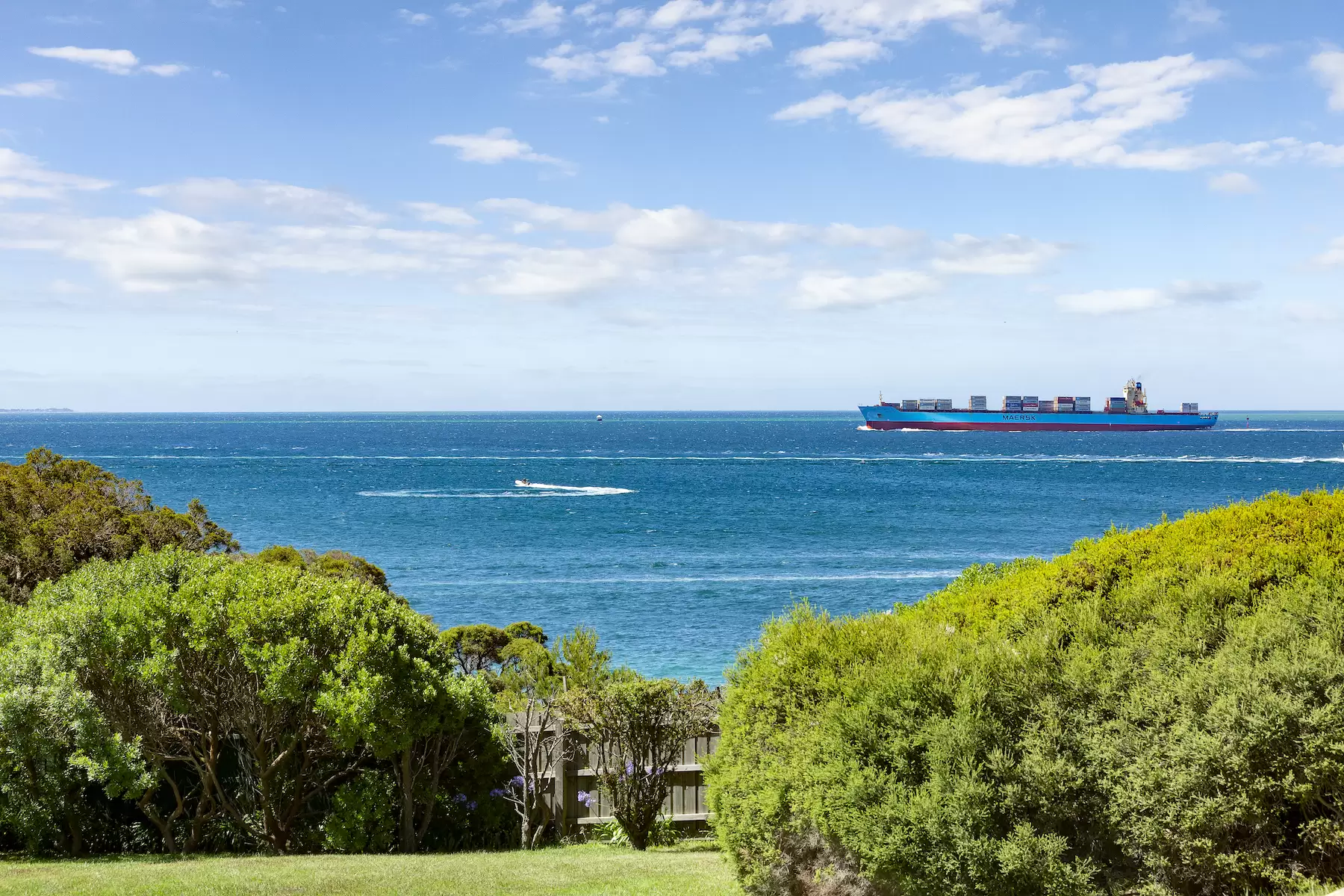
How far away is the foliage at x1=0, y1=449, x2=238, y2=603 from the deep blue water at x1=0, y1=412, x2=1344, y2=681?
41.5 feet

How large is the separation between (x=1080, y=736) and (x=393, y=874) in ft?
18.6

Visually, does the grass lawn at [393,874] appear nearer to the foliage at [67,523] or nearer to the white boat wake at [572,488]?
the foliage at [67,523]

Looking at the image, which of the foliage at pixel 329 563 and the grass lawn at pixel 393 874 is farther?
the foliage at pixel 329 563

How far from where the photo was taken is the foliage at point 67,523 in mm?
16250

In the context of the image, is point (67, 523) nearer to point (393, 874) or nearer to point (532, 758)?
point (532, 758)

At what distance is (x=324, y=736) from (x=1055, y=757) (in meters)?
7.64

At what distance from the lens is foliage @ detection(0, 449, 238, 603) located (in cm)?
1625

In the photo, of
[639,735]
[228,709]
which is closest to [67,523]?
[228,709]

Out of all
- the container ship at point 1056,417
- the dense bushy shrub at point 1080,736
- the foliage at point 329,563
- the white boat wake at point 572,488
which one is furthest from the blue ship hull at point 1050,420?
the dense bushy shrub at point 1080,736

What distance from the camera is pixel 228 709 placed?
34.6 ft

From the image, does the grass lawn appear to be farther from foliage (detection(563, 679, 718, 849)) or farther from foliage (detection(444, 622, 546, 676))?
foliage (detection(444, 622, 546, 676))

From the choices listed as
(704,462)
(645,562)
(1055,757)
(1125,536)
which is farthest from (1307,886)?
(704,462)

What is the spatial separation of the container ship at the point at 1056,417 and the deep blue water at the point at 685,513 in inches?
1088

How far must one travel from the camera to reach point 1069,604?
22.2 ft
